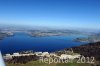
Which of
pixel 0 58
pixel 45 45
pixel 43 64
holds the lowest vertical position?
pixel 43 64

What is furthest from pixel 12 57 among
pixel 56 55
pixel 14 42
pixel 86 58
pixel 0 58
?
pixel 0 58

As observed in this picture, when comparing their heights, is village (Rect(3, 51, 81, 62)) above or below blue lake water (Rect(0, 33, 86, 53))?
below

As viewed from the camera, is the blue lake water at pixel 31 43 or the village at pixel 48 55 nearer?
the blue lake water at pixel 31 43

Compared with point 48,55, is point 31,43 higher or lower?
higher

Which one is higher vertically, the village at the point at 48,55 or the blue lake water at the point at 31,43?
the blue lake water at the point at 31,43

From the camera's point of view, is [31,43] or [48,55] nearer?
[48,55]

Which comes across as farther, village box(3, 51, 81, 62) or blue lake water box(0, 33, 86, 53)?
village box(3, 51, 81, 62)

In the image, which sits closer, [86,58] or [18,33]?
[86,58]

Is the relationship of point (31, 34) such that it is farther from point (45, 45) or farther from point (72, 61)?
point (72, 61)
